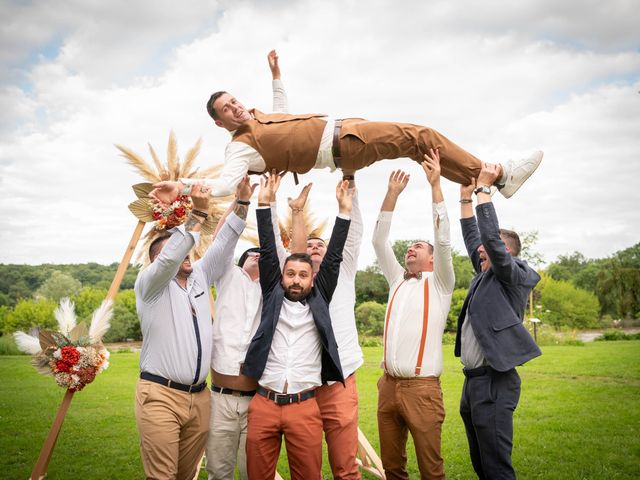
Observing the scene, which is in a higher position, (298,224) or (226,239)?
(298,224)

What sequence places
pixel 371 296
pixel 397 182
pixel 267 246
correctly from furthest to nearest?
1. pixel 371 296
2. pixel 397 182
3. pixel 267 246

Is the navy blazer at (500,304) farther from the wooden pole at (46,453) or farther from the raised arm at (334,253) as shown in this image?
the wooden pole at (46,453)

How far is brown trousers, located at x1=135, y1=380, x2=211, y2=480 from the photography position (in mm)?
3934

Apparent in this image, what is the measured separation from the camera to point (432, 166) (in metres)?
4.60

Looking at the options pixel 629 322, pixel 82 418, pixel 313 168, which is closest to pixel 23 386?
pixel 82 418

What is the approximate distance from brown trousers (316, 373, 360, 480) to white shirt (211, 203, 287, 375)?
0.78m

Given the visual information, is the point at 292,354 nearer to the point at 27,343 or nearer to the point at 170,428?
the point at 170,428

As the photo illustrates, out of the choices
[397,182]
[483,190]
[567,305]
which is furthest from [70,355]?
[567,305]

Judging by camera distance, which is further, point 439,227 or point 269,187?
point 439,227

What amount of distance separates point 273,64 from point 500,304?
3.26 metres

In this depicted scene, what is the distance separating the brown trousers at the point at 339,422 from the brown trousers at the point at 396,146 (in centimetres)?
197

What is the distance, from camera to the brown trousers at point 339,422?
4.16m

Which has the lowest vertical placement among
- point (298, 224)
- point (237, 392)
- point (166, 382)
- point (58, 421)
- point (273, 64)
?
point (58, 421)

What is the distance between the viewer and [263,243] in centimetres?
420
